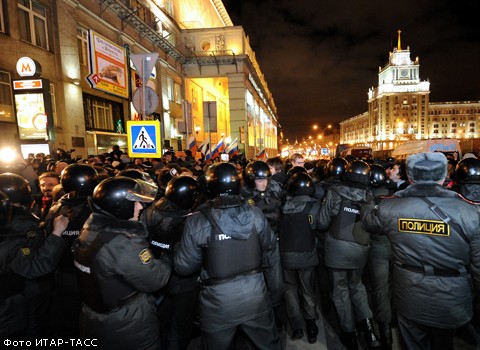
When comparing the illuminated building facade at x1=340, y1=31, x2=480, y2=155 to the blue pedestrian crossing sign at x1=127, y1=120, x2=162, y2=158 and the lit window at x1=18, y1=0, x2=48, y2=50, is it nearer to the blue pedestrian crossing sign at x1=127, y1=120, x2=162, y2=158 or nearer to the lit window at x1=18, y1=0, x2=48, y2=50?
the lit window at x1=18, y1=0, x2=48, y2=50

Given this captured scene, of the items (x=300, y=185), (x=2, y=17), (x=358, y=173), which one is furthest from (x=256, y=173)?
(x=2, y=17)

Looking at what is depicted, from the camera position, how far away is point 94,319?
2160 mm

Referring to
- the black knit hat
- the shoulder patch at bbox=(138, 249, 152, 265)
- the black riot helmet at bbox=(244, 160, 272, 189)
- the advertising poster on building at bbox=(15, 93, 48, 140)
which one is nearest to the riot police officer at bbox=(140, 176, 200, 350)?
the shoulder patch at bbox=(138, 249, 152, 265)

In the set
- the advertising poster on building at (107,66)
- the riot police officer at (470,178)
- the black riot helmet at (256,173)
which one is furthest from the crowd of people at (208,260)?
the advertising poster on building at (107,66)

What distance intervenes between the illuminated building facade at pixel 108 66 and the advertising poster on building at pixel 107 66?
0.18 ft

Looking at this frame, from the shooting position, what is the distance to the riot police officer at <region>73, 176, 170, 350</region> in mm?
2066

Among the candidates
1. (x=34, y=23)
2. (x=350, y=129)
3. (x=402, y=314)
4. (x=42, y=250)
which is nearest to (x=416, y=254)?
(x=402, y=314)

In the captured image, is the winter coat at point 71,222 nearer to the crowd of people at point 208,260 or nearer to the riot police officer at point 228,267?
the crowd of people at point 208,260

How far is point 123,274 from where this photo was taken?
2.08 meters

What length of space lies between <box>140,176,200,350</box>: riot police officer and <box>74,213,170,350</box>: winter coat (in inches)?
35.8

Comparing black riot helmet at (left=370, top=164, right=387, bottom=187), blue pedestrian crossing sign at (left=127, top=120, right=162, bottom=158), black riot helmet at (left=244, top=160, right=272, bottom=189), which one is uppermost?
blue pedestrian crossing sign at (left=127, top=120, right=162, bottom=158)

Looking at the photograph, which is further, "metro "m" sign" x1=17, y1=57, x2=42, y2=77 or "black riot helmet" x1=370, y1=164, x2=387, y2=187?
"metro "m" sign" x1=17, y1=57, x2=42, y2=77

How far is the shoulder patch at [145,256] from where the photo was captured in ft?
7.03

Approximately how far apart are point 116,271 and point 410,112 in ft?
454
